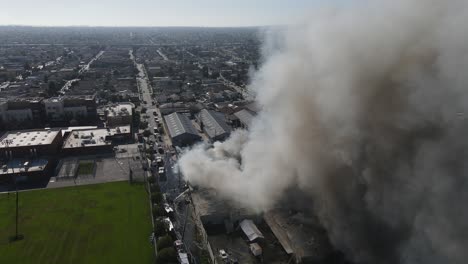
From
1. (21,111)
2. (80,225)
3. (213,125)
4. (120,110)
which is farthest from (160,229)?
(21,111)

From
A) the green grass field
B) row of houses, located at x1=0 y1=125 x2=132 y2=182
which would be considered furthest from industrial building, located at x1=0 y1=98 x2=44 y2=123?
the green grass field

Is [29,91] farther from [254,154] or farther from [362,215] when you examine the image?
[362,215]

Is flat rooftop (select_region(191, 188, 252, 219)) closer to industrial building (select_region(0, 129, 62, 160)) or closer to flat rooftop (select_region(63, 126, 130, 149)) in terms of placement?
flat rooftop (select_region(63, 126, 130, 149))

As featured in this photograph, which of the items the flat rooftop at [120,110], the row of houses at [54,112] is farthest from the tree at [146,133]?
the flat rooftop at [120,110]

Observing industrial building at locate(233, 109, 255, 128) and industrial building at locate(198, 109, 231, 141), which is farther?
industrial building at locate(233, 109, 255, 128)

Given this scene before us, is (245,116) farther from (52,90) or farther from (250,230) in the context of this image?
(52,90)

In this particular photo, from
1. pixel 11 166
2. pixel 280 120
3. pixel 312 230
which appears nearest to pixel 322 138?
pixel 280 120
